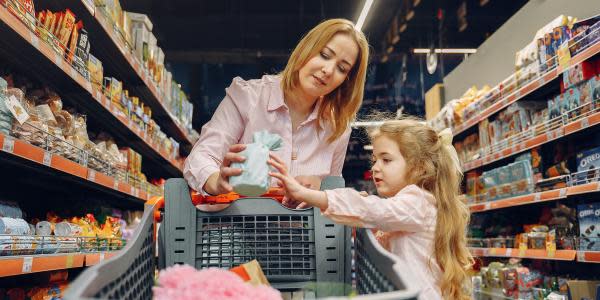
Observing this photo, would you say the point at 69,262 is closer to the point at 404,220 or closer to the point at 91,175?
the point at 91,175

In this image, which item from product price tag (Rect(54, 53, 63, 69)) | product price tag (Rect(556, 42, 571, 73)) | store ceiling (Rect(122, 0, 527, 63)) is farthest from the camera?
store ceiling (Rect(122, 0, 527, 63))

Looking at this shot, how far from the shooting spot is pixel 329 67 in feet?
5.39

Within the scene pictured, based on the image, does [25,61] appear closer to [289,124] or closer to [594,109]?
[289,124]

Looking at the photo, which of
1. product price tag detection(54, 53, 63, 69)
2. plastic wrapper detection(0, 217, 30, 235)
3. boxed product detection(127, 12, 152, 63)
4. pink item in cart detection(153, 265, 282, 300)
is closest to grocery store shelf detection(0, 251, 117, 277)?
plastic wrapper detection(0, 217, 30, 235)

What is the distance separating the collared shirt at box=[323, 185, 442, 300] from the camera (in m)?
1.34

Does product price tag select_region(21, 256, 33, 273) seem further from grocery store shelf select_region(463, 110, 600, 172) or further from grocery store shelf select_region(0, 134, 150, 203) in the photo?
grocery store shelf select_region(463, 110, 600, 172)

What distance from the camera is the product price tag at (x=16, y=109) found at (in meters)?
2.02

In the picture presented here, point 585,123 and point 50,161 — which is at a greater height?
point 585,123

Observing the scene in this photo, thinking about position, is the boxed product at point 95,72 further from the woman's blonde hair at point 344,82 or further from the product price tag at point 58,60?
the woman's blonde hair at point 344,82

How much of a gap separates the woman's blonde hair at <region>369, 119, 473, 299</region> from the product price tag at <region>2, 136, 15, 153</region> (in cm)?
122

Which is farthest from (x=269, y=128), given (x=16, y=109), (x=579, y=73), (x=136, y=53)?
(x=136, y=53)

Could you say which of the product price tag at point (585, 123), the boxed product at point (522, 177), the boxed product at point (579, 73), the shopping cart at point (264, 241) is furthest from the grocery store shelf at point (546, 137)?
the shopping cart at point (264, 241)

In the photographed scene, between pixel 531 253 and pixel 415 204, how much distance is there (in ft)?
8.01

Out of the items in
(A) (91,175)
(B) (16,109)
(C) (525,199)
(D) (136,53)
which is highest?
(D) (136,53)
